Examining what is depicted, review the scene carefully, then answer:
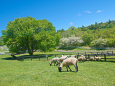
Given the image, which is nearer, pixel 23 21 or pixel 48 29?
pixel 23 21

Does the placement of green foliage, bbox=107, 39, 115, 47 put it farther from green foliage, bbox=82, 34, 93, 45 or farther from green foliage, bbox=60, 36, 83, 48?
green foliage, bbox=60, 36, 83, 48

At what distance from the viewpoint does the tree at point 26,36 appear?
94.8 ft

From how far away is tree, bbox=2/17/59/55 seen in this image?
28902 millimetres

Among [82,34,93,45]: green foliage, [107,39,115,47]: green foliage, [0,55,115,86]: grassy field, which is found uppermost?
[82,34,93,45]: green foliage

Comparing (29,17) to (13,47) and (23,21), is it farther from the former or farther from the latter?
(13,47)

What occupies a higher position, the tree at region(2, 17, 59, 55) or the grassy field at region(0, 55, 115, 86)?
the tree at region(2, 17, 59, 55)

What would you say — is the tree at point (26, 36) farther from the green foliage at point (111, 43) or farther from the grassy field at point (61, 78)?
the green foliage at point (111, 43)

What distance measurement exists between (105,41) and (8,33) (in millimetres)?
54364

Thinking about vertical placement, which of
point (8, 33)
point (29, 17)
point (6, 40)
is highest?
point (29, 17)

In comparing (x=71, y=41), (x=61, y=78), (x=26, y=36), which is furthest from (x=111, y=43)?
(x=61, y=78)

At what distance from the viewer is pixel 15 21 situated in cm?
3178

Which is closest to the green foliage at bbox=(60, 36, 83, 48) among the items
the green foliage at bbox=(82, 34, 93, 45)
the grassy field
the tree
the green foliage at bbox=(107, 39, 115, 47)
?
the green foliage at bbox=(82, 34, 93, 45)

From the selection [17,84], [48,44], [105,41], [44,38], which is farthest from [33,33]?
[105,41]

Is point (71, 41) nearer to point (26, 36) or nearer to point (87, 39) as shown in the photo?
point (87, 39)
